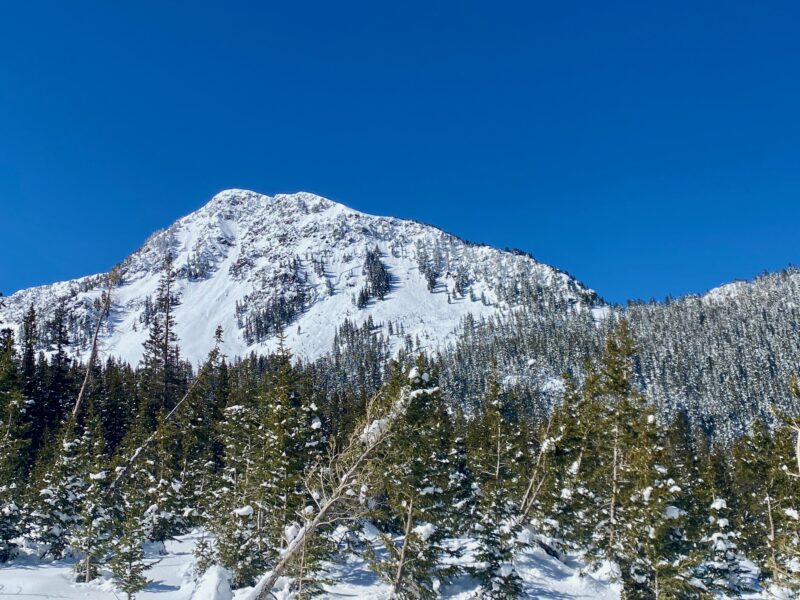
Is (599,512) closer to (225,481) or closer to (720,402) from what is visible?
(225,481)

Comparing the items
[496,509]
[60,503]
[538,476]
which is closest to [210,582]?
[60,503]

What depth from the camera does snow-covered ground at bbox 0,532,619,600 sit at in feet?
66.6

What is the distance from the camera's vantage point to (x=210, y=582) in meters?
17.7

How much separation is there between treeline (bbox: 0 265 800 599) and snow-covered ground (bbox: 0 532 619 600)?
1.01 m

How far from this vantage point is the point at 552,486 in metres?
35.2

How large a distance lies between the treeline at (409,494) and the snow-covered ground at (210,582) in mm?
1012

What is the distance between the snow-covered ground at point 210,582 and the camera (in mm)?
20302

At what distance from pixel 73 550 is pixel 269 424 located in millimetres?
12832

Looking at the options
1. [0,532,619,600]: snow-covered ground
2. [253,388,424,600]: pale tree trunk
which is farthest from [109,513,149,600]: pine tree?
[253,388,424,600]: pale tree trunk

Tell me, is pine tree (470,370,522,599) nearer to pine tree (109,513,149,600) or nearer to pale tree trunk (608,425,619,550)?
pale tree trunk (608,425,619,550)

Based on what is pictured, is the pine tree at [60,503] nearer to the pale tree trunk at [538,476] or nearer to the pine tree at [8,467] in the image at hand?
the pine tree at [8,467]

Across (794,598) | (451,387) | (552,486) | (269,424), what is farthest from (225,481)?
(451,387)

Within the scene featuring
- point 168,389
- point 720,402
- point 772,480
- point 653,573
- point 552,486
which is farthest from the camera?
point 720,402

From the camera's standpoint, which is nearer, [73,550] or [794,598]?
[794,598]
